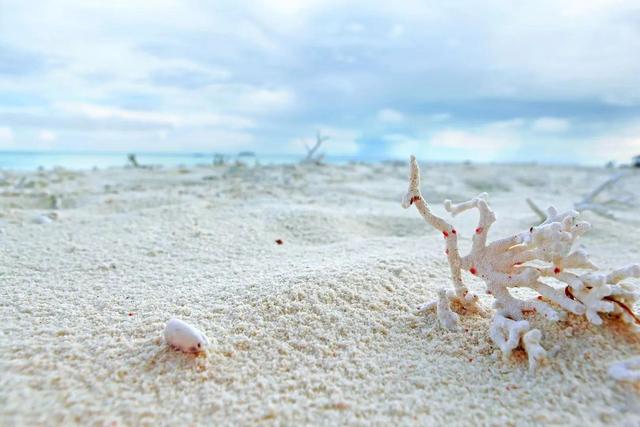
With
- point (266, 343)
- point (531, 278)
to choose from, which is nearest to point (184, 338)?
point (266, 343)

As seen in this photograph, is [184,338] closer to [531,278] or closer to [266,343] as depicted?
[266,343]

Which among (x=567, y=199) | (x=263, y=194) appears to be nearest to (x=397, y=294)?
(x=263, y=194)

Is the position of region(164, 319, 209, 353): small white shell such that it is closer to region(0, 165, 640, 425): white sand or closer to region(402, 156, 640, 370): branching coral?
region(0, 165, 640, 425): white sand

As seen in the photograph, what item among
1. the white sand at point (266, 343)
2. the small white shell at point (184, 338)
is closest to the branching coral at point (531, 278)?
the white sand at point (266, 343)

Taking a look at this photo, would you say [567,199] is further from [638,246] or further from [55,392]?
[55,392]

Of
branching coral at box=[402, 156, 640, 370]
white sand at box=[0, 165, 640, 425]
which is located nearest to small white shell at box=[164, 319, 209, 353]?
white sand at box=[0, 165, 640, 425]
